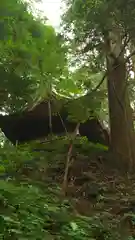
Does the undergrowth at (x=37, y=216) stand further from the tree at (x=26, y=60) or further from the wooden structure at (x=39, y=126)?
the wooden structure at (x=39, y=126)

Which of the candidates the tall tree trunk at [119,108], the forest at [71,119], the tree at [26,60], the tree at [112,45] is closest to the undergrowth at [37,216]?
the forest at [71,119]

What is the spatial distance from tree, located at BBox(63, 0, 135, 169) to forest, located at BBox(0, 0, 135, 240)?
0.05 ft

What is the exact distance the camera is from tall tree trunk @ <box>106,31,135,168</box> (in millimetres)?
6109

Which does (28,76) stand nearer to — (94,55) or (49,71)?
(49,71)

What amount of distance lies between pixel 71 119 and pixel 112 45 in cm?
149

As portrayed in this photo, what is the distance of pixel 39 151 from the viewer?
621cm

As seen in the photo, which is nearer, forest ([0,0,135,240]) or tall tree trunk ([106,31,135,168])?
forest ([0,0,135,240])

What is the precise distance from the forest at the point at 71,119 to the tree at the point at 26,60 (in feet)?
0.04

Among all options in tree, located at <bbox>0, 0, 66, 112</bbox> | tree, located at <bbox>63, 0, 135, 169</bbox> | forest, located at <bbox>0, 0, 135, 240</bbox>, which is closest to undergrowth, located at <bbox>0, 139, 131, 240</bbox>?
forest, located at <bbox>0, 0, 135, 240</bbox>

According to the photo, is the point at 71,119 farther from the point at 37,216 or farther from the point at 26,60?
the point at 37,216

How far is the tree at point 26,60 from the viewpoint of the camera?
15.5 ft

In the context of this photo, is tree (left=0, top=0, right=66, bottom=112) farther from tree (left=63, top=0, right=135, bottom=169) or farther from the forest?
tree (left=63, top=0, right=135, bottom=169)

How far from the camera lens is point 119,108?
6449 mm

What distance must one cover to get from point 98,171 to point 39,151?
3.59 feet
